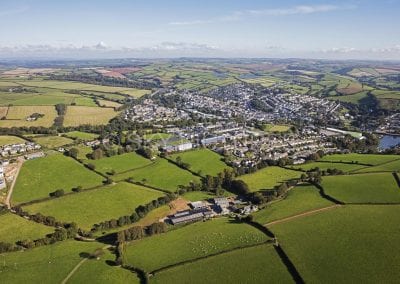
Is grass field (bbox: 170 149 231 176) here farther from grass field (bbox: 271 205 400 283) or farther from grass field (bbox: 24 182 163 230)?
grass field (bbox: 271 205 400 283)

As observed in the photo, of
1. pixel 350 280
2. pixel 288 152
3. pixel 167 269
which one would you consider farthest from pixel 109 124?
pixel 350 280

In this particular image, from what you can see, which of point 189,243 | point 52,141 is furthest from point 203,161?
point 52,141

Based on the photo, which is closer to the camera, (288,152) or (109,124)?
(288,152)

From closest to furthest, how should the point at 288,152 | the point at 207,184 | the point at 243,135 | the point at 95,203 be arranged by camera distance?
the point at 95,203, the point at 207,184, the point at 288,152, the point at 243,135

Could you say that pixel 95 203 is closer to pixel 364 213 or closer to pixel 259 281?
pixel 259 281

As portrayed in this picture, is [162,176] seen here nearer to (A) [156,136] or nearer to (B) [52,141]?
(A) [156,136]

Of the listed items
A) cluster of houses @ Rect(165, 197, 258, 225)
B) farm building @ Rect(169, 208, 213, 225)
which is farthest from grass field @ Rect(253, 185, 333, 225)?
farm building @ Rect(169, 208, 213, 225)

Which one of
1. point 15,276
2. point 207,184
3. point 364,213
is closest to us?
point 15,276
